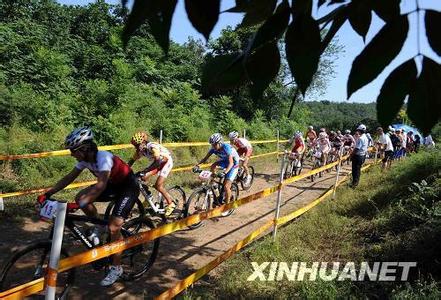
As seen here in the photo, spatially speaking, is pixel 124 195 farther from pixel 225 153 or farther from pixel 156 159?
pixel 225 153

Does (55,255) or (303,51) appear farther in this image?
(55,255)

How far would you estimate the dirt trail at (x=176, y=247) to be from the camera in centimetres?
498

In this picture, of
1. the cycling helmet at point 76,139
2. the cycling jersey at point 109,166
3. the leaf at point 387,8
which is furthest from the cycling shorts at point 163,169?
the leaf at point 387,8

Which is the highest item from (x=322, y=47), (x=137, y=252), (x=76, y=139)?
(x=322, y=47)

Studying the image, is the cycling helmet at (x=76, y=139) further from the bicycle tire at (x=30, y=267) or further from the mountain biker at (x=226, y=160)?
the mountain biker at (x=226, y=160)

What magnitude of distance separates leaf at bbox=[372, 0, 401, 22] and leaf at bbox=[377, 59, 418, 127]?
0.33 ft

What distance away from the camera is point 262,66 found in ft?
2.79

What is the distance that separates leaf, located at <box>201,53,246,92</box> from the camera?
87 centimetres

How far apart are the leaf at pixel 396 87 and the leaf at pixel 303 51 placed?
14 cm

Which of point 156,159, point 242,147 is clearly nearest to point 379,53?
point 156,159

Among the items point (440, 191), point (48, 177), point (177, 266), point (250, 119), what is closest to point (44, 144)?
point (48, 177)

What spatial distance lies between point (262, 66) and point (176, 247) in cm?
611

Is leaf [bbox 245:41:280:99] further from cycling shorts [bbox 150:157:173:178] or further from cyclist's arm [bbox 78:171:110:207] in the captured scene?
cycling shorts [bbox 150:157:173:178]

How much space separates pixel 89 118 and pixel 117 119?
880 millimetres
